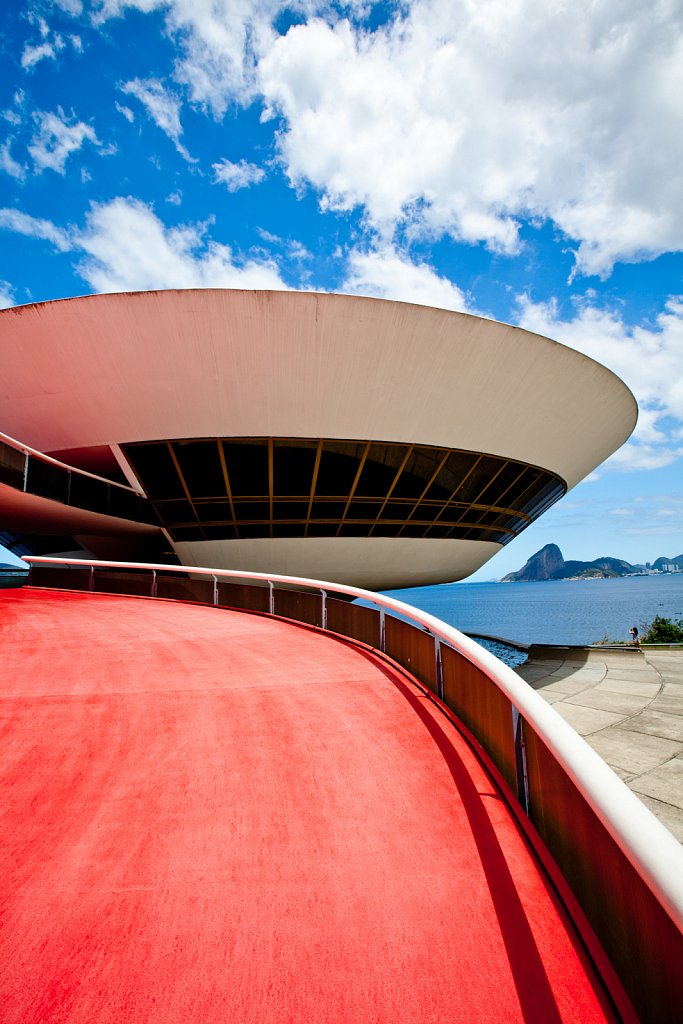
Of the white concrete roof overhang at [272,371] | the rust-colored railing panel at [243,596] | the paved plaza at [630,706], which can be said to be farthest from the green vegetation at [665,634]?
the rust-colored railing panel at [243,596]

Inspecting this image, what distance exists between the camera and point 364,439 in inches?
641

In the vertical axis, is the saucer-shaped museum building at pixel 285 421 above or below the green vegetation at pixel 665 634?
above

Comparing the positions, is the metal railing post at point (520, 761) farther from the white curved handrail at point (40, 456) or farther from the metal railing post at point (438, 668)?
the white curved handrail at point (40, 456)

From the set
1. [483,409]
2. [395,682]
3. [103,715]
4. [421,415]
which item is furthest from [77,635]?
[483,409]

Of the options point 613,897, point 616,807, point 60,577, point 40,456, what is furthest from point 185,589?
point 616,807

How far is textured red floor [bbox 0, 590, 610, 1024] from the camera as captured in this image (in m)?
1.72

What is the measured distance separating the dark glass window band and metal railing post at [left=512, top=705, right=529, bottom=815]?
1394 cm

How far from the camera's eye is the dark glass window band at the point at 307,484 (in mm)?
16375

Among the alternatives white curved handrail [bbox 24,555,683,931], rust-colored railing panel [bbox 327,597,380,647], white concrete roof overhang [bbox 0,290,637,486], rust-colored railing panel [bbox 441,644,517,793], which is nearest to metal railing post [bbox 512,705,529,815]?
rust-colored railing panel [bbox 441,644,517,793]

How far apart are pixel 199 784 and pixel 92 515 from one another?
629 inches

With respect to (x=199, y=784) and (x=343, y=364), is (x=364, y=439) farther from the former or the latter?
(x=199, y=784)

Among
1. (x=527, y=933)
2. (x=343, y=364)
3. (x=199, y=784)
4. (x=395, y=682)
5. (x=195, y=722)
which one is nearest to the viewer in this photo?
(x=527, y=933)

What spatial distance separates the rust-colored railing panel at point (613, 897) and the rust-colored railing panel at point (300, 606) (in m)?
6.02

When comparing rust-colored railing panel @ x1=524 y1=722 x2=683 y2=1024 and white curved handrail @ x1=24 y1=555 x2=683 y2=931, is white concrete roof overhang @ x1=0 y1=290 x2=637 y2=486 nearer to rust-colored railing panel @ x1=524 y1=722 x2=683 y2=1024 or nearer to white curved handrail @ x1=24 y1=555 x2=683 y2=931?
white curved handrail @ x1=24 y1=555 x2=683 y2=931
